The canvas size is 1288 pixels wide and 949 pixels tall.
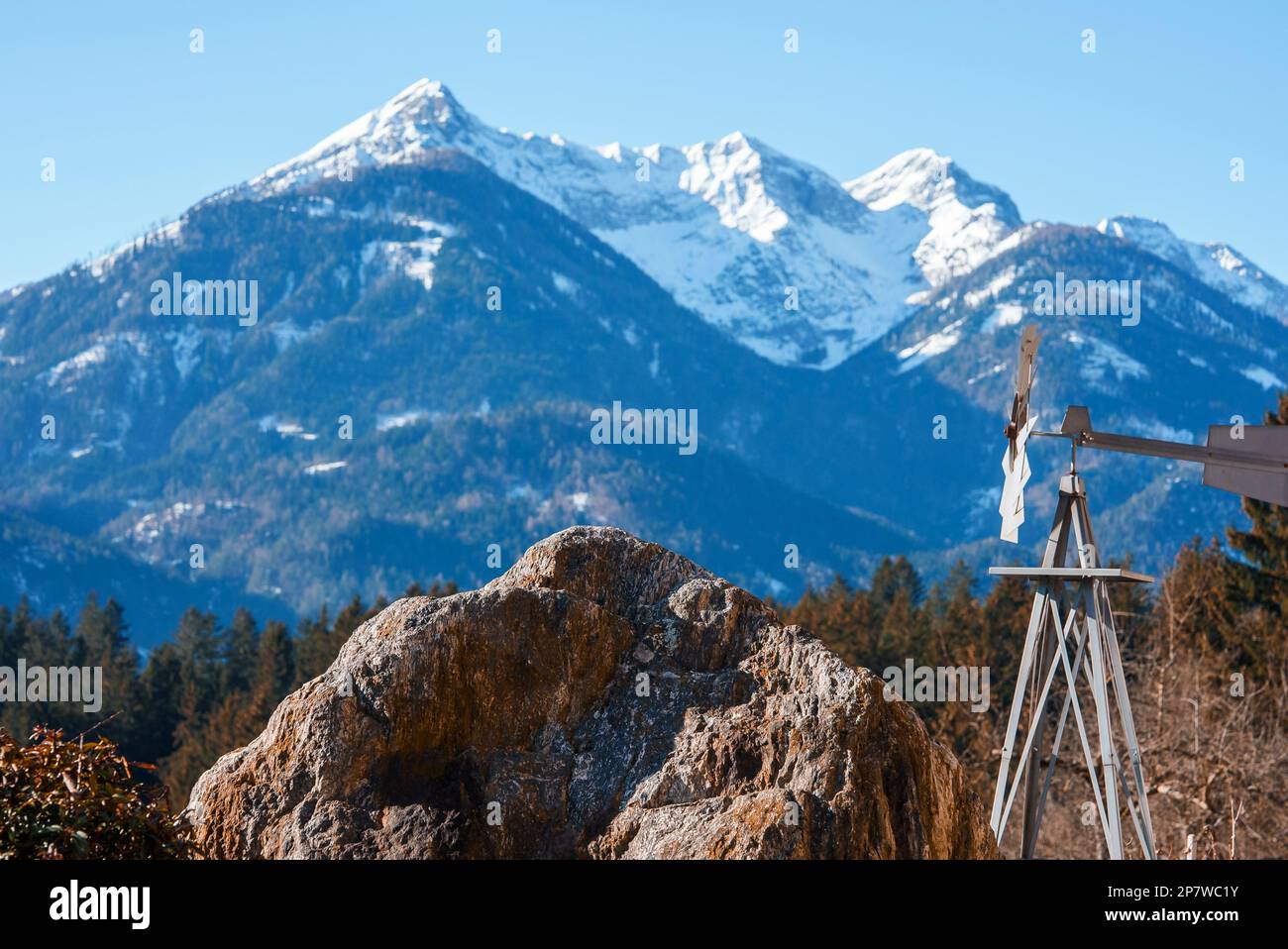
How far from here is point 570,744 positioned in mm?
7941

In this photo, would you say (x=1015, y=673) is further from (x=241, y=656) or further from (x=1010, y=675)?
(x=241, y=656)

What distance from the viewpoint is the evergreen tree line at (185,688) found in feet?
249

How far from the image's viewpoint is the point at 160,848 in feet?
19.6

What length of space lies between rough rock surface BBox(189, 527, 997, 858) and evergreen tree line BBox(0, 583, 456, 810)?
6232 cm

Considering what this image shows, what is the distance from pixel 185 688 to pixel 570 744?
8428 cm

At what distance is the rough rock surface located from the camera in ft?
24.3

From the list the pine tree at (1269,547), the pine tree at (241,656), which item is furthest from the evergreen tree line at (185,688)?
the pine tree at (1269,547)

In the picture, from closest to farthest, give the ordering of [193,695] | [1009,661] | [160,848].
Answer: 1. [160,848]
2. [1009,661]
3. [193,695]

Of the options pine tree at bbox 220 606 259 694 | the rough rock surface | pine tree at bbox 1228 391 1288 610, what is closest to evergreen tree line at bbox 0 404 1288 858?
pine tree at bbox 1228 391 1288 610

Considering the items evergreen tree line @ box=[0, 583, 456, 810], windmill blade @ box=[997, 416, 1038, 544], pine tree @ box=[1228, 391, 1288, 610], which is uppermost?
pine tree @ box=[1228, 391, 1288, 610]

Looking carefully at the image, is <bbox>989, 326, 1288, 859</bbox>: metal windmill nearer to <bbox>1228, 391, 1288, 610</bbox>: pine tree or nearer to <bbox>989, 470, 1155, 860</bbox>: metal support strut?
<bbox>989, 470, 1155, 860</bbox>: metal support strut
